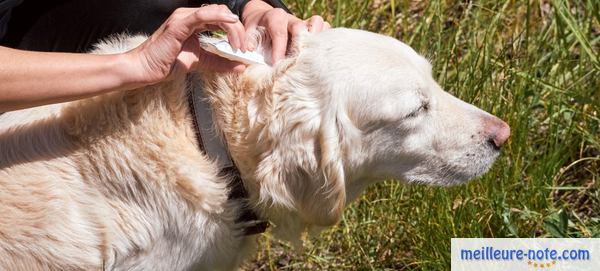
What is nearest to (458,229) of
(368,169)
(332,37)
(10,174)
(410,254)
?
(410,254)

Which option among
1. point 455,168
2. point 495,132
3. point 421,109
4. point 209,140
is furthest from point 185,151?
point 495,132

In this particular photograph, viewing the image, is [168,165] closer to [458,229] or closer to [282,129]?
[282,129]

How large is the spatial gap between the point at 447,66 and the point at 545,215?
877 millimetres

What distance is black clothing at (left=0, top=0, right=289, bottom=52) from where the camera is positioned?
3514mm

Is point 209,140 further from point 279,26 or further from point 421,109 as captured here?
point 421,109

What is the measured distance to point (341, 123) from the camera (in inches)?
109

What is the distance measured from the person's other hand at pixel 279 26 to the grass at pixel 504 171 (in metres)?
1.02

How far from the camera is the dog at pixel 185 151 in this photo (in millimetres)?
2721

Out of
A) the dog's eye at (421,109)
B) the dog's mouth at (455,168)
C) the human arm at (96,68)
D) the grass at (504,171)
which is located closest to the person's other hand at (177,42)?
the human arm at (96,68)

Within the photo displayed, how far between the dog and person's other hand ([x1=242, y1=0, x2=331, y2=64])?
0.17 feet

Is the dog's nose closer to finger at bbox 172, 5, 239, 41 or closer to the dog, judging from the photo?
the dog

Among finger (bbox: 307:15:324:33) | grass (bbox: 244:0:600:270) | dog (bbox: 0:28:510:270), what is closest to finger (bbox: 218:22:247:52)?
dog (bbox: 0:28:510:270)

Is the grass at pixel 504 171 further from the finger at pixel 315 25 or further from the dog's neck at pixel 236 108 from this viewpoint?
the dog's neck at pixel 236 108

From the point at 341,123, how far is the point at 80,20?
137 cm
